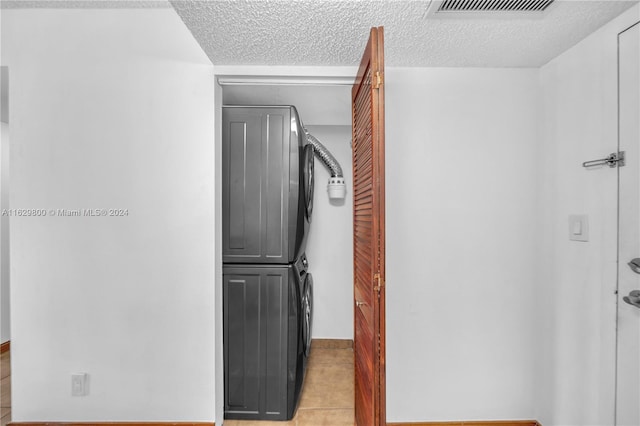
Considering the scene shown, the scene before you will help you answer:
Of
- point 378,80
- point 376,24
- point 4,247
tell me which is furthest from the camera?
point 4,247

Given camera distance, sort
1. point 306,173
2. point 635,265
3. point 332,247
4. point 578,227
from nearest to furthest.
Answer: point 635,265
point 578,227
point 306,173
point 332,247

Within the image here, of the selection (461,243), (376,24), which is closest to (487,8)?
(376,24)

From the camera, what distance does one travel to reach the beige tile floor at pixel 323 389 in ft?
6.82

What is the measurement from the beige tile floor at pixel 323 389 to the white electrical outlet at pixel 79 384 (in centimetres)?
58

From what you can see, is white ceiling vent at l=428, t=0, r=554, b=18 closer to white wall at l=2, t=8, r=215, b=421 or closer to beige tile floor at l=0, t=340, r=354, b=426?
white wall at l=2, t=8, r=215, b=421

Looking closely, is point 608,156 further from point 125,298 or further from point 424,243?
point 125,298

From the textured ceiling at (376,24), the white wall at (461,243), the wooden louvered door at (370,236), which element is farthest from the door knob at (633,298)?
the textured ceiling at (376,24)

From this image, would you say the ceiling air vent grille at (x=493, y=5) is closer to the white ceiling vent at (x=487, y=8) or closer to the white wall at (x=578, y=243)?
the white ceiling vent at (x=487, y=8)

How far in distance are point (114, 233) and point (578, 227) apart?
8.68 ft

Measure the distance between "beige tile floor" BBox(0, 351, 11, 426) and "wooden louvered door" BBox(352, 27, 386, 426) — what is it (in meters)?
2.28

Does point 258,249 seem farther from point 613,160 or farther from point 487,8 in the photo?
point 613,160

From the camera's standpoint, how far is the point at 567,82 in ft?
5.74

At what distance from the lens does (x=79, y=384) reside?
6.00 ft

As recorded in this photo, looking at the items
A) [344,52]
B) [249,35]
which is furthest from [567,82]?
[249,35]
